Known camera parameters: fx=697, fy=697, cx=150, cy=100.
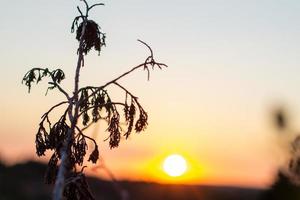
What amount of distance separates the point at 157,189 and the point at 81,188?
98.1 meters

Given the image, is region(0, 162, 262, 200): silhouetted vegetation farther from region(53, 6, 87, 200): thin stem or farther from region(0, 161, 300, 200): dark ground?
region(53, 6, 87, 200): thin stem

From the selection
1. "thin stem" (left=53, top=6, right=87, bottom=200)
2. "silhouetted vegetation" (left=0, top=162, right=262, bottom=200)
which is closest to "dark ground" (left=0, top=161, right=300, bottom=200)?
"silhouetted vegetation" (left=0, top=162, right=262, bottom=200)

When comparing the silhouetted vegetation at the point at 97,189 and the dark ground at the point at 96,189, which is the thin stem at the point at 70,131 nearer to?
the silhouetted vegetation at the point at 97,189

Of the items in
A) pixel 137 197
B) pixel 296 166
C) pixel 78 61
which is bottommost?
pixel 137 197

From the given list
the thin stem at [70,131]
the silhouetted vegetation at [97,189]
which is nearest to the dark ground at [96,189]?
the silhouetted vegetation at [97,189]

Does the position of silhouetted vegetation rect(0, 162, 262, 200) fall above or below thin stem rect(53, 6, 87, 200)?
below

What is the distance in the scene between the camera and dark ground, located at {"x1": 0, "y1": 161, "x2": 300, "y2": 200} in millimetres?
81375

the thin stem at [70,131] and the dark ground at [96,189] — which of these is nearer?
the thin stem at [70,131]

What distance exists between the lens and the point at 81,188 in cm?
952

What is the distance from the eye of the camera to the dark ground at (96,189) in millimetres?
81375

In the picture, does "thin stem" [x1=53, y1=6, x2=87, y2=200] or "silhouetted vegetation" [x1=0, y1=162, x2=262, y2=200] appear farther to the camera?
"silhouetted vegetation" [x1=0, y1=162, x2=262, y2=200]

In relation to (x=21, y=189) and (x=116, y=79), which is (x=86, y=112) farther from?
(x=21, y=189)

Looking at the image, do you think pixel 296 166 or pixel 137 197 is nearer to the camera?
pixel 296 166

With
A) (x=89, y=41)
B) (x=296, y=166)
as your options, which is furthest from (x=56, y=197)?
(x=296, y=166)
